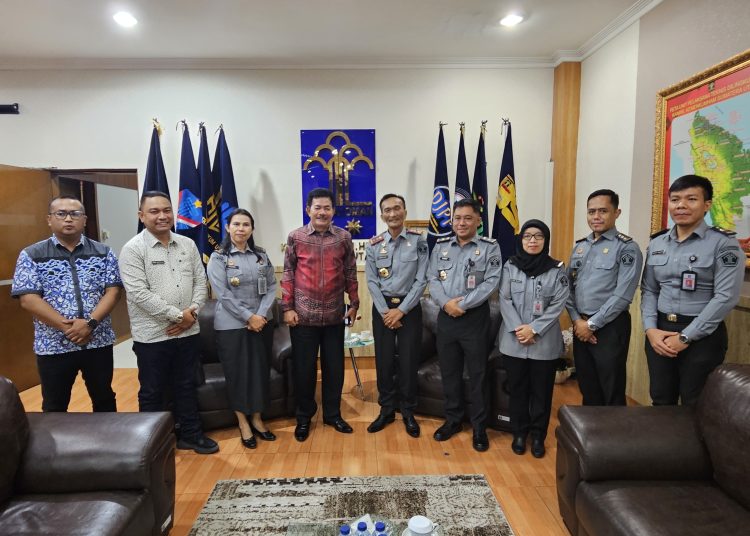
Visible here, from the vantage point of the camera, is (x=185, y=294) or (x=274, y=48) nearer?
(x=185, y=294)

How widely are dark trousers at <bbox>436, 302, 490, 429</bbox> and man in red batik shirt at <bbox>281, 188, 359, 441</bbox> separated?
2.04 feet

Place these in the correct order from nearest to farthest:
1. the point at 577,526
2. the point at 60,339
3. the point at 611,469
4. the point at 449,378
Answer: the point at 611,469 < the point at 577,526 < the point at 60,339 < the point at 449,378

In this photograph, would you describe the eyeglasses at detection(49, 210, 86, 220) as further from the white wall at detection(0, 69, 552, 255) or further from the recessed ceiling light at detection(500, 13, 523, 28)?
the recessed ceiling light at detection(500, 13, 523, 28)

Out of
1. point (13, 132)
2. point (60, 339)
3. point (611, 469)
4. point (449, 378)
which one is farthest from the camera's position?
point (13, 132)

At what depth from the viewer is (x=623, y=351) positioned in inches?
94.0

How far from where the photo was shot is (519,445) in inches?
99.7

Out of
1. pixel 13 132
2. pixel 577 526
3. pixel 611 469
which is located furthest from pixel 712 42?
pixel 13 132

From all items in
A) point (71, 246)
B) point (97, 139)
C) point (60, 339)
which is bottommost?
point (60, 339)

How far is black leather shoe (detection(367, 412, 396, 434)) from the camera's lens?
282 centimetres

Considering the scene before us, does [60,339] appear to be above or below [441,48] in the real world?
below

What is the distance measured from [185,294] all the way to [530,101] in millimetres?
3578

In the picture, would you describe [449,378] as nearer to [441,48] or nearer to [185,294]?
[185,294]

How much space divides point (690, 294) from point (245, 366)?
2407mm

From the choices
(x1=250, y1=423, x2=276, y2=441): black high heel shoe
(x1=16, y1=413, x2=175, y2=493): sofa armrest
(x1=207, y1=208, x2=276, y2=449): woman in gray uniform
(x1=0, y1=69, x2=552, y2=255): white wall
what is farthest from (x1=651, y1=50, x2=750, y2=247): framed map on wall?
(x1=16, y1=413, x2=175, y2=493): sofa armrest
